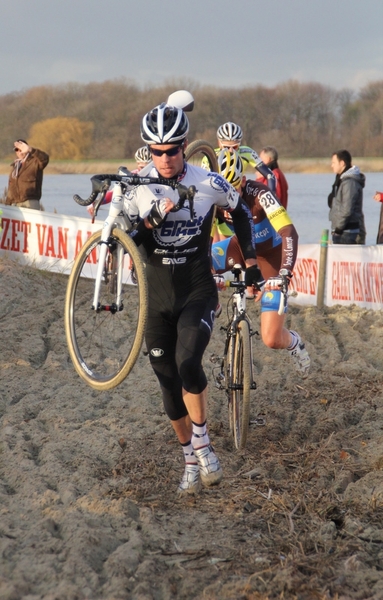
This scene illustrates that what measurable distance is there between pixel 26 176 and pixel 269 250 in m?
6.02

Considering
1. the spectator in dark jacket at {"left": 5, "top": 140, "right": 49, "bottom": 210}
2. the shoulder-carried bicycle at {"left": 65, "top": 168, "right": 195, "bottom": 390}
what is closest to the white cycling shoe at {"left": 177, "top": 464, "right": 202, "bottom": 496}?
the shoulder-carried bicycle at {"left": 65, "top": 168, "right": 195, "bottom": 390}

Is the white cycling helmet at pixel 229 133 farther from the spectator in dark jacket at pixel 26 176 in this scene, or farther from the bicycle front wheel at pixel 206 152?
the spectator in dark jacket at pixel 26 176

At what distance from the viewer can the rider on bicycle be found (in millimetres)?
5039

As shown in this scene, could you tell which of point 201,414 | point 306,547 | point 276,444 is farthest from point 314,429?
point 306,547

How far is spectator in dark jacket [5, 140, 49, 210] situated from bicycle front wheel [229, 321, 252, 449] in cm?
703

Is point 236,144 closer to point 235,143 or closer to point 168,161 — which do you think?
point 235,143

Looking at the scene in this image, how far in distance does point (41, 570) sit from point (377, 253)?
26.5 feet

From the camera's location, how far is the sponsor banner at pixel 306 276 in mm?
11734

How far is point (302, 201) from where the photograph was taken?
1008 inches

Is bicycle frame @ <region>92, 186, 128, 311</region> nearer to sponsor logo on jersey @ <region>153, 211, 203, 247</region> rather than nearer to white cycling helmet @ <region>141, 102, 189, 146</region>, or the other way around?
sponsor logo on jersey @ <region>153, 211, 203, 247</region>

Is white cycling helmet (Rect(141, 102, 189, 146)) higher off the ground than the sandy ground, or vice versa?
white cycling helmet (Rect(141, 102, 189, 146))

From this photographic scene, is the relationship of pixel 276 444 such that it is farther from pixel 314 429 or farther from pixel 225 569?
pixel 225 569

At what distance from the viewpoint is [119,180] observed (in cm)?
488

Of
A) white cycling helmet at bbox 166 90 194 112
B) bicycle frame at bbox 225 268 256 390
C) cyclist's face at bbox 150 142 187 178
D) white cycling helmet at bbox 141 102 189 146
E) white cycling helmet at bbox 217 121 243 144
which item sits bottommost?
bicycle frame at bbox 225 268 256 390
